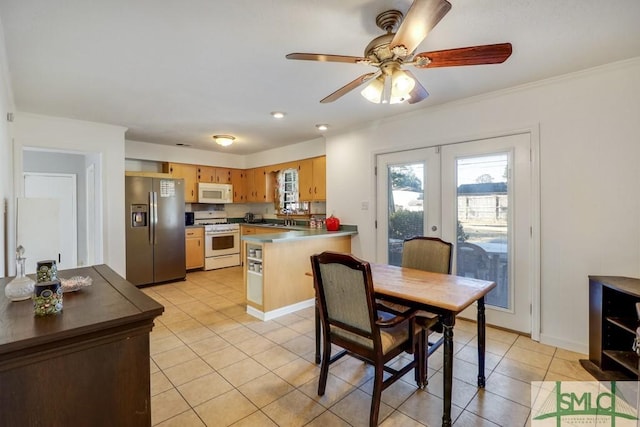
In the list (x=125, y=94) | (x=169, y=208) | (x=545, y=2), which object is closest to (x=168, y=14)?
(x=125, y=94)

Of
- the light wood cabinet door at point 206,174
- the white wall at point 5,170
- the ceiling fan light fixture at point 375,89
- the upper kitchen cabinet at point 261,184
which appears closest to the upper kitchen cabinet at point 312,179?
the upper kitchen cabinet at point 261,184

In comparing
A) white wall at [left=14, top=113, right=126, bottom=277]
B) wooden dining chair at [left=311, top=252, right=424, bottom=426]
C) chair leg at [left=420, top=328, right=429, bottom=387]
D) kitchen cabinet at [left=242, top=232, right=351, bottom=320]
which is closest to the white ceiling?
white wall at [left=14, top=113, right=126, bottom=277]

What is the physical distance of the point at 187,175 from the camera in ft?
18.6

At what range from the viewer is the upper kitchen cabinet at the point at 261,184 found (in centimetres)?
607

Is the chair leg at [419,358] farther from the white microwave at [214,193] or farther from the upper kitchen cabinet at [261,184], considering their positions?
the white microwave at [214,193]

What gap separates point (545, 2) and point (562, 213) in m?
1.76

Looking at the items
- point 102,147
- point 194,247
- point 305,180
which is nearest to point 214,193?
point 194,247

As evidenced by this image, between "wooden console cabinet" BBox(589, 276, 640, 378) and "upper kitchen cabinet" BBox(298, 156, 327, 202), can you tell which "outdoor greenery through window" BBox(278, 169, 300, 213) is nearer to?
"upper kitchen cabinet" BBox(298, 156, 327, 202)

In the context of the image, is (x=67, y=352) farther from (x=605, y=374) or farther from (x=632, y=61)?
(x=632, y=61)

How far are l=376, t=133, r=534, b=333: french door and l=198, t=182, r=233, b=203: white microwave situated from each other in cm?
371

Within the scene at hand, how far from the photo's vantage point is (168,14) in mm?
1748

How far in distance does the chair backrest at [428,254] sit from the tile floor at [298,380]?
77 cm

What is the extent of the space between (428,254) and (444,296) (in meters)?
0.86

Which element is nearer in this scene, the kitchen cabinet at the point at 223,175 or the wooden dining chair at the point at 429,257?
the wooden dining chair at the point at 429,257
